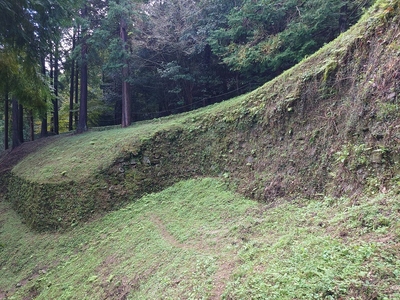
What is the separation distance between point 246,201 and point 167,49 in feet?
37.1

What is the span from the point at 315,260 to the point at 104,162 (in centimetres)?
789

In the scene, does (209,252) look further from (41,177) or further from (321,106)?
(41,177)

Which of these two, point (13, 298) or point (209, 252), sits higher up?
point (209, 252)

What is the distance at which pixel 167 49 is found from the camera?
14.5 meters

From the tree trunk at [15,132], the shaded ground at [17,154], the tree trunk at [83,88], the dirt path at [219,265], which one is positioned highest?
the tree trunk at [83,88]

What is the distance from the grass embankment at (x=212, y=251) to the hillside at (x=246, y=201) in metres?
0.02

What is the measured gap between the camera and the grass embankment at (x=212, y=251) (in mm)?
2625

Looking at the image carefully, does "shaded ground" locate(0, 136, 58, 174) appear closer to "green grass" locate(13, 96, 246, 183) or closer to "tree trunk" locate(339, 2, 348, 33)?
"green grass" locate(13, 96, 246, 183)

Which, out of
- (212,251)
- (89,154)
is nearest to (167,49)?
(89,154)

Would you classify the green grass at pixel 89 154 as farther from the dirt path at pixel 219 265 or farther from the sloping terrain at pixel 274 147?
the dirt path at pixel 219 265

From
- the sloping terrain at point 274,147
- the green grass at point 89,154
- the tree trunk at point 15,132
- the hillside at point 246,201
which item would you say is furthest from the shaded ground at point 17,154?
the hillside at point 246,201

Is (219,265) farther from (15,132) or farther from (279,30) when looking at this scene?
(15,132)

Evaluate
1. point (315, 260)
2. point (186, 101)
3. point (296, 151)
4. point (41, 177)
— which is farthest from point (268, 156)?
point (186, 101)

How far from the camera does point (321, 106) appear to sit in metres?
5.50
